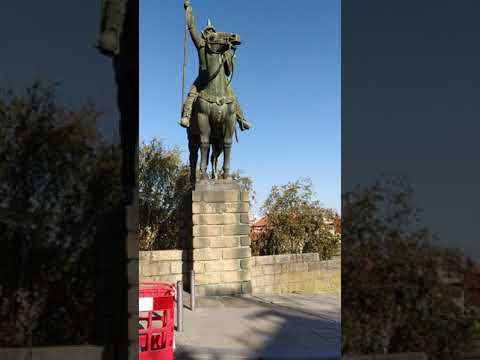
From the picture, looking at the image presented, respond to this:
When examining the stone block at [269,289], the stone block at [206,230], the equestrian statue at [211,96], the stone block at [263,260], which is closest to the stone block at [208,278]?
the stone block at [206,230]

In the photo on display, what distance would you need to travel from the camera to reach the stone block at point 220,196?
30.0 feet

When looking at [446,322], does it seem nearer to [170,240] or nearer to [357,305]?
[357,305]

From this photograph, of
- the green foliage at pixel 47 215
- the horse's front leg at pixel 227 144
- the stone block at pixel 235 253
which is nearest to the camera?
the green foliage at pixel 47 215

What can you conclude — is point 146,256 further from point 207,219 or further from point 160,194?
point 160,194

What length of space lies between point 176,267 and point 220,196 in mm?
1752

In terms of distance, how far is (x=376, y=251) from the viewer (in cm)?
246

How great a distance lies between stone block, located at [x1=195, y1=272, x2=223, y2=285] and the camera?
8.77 m

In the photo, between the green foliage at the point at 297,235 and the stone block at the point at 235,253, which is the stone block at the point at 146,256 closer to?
A: the stone block at the point at 235,253

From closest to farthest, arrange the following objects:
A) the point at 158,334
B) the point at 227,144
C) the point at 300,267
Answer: the point at 158,334 < the point at 227,144 < the point at 300,267

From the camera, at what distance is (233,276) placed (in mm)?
9047

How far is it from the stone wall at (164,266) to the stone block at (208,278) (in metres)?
0.63

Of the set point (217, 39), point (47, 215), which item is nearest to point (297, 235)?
point (217, 39)

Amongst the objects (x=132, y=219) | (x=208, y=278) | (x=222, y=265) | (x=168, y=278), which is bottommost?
(x=168, y=278)

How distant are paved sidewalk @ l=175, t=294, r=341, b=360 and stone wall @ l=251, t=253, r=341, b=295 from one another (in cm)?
242
